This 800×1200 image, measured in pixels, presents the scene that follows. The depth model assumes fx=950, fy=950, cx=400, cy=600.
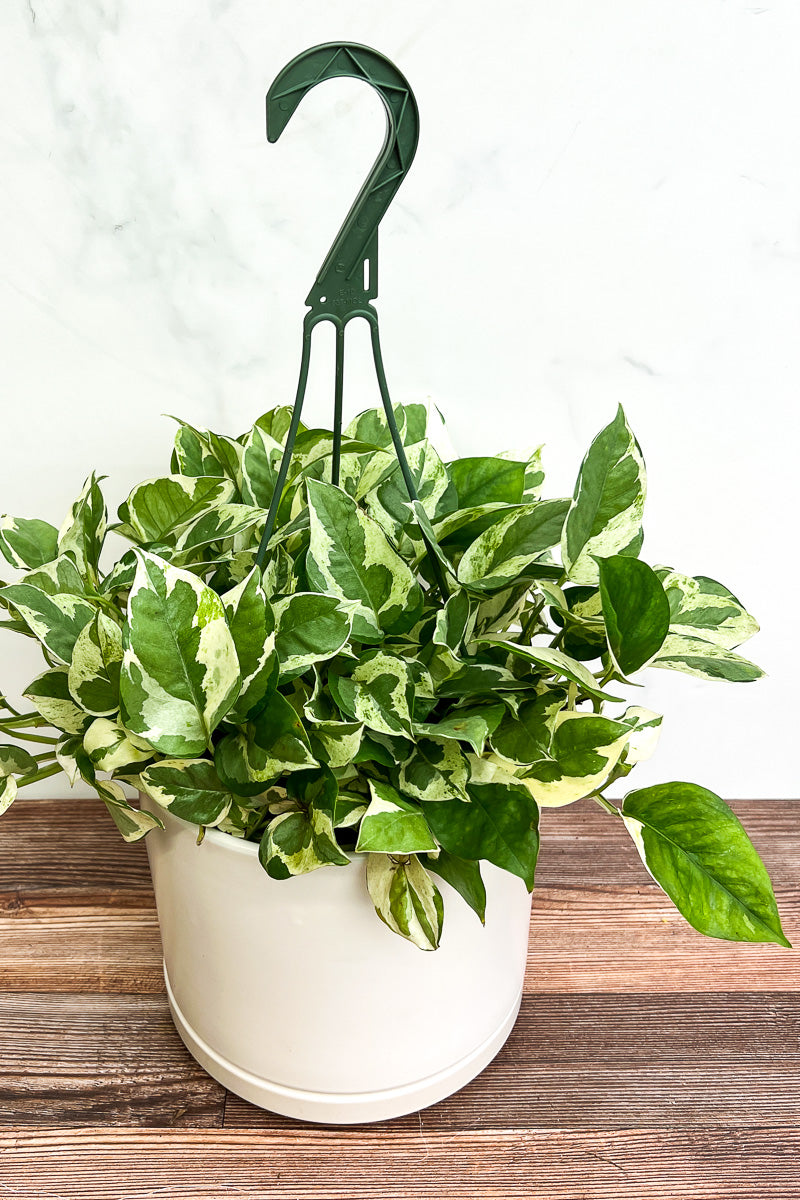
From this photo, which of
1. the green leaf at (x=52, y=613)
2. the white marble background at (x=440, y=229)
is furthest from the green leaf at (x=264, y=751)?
the white marble background at (x=440, y=229)

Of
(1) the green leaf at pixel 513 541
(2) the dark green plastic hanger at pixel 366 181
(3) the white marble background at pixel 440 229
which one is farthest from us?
(3) the white marble background at pixel 440 229

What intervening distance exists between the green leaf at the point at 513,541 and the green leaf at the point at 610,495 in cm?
2

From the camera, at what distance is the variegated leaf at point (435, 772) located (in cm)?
50

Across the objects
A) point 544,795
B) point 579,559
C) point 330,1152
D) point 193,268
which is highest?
point 193,268

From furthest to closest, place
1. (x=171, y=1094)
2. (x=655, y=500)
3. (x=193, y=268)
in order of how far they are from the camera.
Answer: (x=655, y=500), (x=193, y=268), (x=171, y=1094)

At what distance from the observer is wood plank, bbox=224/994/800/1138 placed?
25.0 inches

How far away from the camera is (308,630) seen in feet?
1.61

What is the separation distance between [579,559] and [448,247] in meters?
0.35

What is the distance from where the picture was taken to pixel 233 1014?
0.59 meters

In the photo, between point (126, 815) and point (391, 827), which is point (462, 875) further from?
point (126, 815)

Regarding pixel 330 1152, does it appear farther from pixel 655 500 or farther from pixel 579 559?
pixel 655 500

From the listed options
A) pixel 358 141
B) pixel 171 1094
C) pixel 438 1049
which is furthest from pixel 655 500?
pixel 171 1094

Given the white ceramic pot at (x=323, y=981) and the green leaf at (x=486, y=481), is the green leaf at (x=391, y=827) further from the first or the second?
the green leaf at (x=486, y=481)

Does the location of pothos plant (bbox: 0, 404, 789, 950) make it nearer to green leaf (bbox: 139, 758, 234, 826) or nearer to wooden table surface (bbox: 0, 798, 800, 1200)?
green leaf (bbox: 139, 758, 234, 826)
